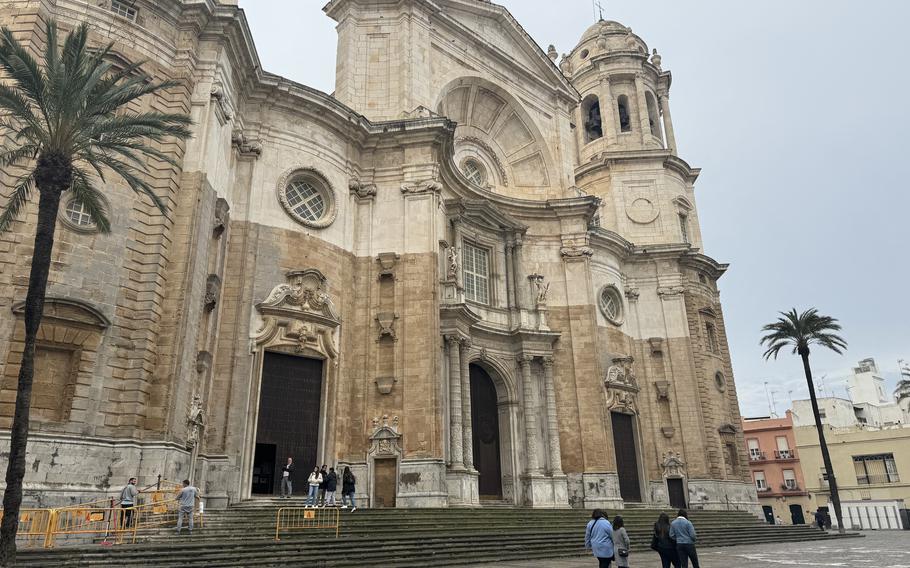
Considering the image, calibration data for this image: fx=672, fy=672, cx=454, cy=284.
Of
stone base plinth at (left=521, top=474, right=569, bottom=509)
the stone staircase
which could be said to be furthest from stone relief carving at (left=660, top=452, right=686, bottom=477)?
the stone staircase

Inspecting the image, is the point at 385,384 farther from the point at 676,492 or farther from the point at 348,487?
the point at 676,492

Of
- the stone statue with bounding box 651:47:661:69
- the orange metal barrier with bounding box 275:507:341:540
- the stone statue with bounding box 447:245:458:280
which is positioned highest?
the stone statue with bounding box 651:47:661:69

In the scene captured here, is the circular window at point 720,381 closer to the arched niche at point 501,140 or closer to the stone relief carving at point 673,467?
the stone relief carving at point 673,467

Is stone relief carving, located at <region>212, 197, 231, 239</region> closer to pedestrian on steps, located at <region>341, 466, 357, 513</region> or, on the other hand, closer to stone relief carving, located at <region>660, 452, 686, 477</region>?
pedestrian on steps, located at <region>341, 466, 357, 513</region>

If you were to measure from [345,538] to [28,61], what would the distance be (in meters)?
11.3

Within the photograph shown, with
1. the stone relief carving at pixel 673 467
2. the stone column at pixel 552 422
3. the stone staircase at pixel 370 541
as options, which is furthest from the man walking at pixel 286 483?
the stone relief carving at pixel 673 467

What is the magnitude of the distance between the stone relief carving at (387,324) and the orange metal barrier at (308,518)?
631cm

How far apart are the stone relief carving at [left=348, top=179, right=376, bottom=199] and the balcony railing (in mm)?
41238

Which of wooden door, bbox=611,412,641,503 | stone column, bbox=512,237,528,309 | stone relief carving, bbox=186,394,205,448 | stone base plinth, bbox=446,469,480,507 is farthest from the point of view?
wooden door, bbox=611,412,641,503

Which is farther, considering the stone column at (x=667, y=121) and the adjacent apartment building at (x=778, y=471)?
the adjacent apartment building at (x=778, y=471)

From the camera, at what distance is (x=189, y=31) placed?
18.3 meters

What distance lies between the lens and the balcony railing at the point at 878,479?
44.6 m

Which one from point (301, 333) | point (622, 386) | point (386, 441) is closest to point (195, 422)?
point (301, 333)

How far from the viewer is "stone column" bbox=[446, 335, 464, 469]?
22781 mm
